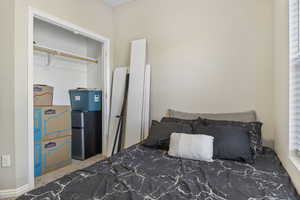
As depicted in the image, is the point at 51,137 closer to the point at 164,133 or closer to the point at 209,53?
the point at 164,133

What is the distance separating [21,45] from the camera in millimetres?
2068

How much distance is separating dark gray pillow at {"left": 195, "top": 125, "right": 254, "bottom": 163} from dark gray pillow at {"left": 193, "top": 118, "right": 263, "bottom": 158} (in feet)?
0.28

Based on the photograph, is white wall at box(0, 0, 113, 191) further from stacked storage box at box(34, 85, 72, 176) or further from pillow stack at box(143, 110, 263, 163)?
pillow stack at box(143, 110, 263, 163)

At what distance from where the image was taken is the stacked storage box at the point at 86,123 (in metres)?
3.20

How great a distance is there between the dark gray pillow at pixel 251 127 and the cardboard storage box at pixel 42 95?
7.38ft

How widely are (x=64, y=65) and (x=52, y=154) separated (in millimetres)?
1881

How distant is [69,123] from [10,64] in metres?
1.35

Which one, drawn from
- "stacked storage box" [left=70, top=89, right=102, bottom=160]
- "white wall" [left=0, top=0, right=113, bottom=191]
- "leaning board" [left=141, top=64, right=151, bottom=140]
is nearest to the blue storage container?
"stacked storage box" [left=70, top=89, right=102, bottom=160]

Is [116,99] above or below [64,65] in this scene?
below

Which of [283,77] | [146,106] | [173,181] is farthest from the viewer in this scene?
[146,106]

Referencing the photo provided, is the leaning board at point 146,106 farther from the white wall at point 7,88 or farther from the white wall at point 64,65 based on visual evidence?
the white wall at point 7,88

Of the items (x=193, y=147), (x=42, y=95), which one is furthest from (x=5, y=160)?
(x=193, y=147)

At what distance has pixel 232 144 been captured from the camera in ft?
5.60

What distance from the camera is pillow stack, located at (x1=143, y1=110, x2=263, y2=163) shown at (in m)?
1.68
